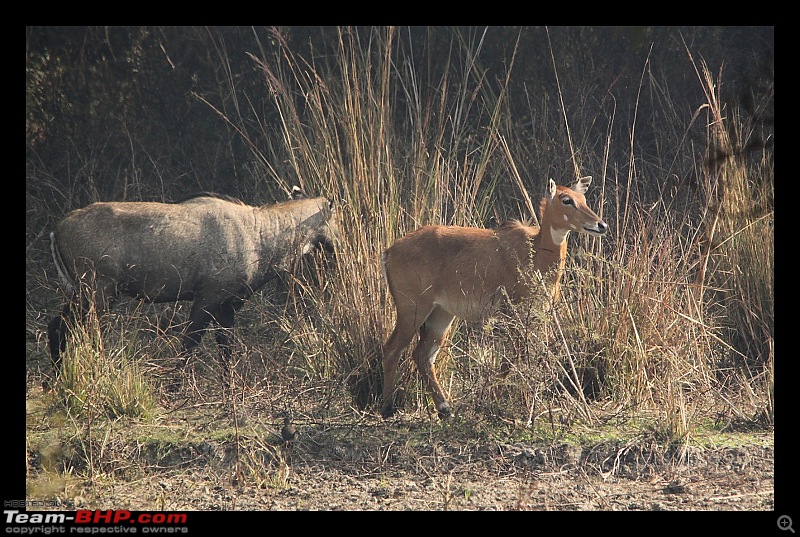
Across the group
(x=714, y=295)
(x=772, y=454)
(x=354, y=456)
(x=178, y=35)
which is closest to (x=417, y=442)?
(x=354, y=456)

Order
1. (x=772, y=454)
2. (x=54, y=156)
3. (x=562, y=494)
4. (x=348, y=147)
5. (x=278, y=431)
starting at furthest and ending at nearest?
(x=54, y=156), (x=348, y=147), (x=278, y=431), (x=772, y=454), (x=562, y=494)

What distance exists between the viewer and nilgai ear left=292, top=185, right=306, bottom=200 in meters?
8.01

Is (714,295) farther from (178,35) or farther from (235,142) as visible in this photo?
(178,35)

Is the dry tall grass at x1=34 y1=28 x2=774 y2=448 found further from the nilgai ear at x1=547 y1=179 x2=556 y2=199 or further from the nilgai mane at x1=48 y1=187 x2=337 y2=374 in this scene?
the nilgai mane at x1=48 y1=187 x2=337 y2=374

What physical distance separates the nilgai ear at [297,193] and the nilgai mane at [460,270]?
5.91 ft

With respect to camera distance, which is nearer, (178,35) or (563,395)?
(563,395)

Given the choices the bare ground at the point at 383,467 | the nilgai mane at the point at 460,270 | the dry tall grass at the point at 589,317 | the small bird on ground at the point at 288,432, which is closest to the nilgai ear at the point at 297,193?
the dry tall grass at the point at 589,317

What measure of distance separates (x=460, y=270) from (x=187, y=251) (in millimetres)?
2475

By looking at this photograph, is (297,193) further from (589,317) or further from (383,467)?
(383,467)

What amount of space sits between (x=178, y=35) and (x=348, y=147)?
16.2 ft

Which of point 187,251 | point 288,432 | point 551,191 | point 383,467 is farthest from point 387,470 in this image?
point 187,251

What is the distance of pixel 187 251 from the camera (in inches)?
300

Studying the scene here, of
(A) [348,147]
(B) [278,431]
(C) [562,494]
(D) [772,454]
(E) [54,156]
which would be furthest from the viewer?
(E) [54,156]

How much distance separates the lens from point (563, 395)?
20.1ft
